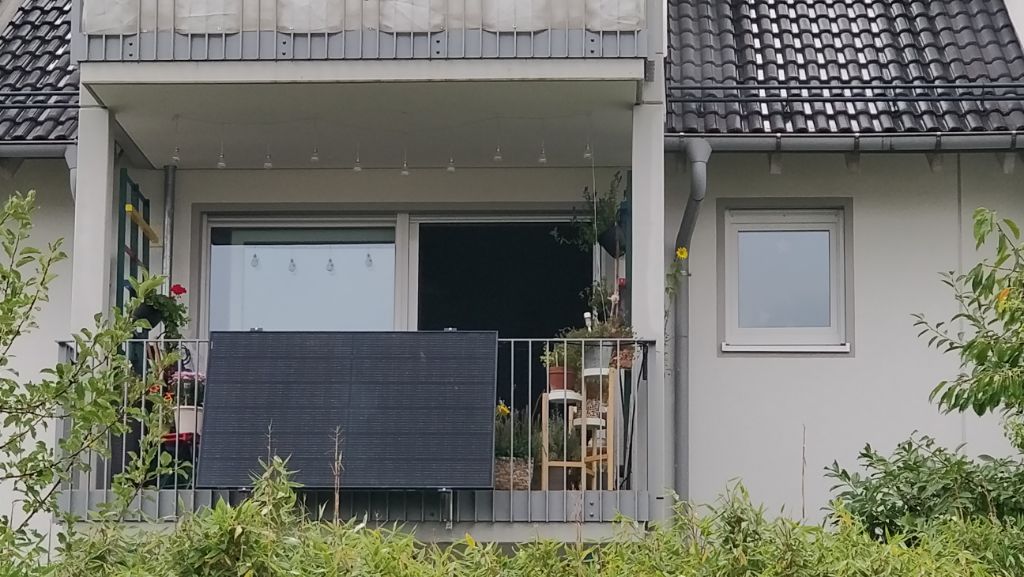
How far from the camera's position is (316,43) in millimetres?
9297

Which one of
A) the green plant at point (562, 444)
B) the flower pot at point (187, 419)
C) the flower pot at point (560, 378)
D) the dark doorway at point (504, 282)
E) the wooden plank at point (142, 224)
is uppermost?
the wooden plank at point (142, 224)

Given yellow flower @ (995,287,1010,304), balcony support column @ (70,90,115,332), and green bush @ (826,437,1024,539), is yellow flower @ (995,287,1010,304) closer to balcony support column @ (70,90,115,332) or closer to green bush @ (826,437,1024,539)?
green bush @ (826,437,1024,539)

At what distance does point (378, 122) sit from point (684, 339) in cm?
249

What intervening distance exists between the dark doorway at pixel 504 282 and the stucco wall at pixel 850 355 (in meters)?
0.91

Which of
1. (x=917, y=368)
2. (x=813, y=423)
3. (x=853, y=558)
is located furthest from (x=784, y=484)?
(x=853, y=558)

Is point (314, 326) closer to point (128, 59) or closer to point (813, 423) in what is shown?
point (128, 59)

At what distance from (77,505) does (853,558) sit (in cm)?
461

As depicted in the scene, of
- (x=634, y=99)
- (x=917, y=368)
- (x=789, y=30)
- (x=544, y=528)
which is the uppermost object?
(x=789, y=30)

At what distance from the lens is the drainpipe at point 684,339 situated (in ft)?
33.7

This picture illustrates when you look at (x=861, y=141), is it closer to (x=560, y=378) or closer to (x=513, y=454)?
(x=560, y=378)

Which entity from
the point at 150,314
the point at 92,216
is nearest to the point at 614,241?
the point at 150,314

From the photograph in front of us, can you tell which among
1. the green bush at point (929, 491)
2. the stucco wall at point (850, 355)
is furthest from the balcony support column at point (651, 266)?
the stucco wall at point (850, 355)

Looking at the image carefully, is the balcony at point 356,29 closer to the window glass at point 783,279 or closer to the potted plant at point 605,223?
the potted plant at point 605,223

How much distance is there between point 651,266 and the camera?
9.30 m
